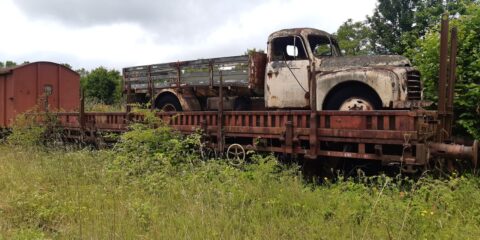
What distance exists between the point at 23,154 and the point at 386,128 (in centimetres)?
745

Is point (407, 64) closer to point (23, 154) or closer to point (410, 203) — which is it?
point (410, 203)

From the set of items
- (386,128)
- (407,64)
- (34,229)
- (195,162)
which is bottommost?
(34,229)

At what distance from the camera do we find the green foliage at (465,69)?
749cm

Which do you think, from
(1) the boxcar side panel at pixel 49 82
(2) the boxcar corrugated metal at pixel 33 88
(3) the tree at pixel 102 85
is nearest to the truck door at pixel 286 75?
(2) the boxcar corrugated metal at pixel 33 88

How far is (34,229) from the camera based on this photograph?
478 cm

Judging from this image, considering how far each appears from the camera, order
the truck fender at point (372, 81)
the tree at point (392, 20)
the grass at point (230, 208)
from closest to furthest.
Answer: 1. the grass at point (230, 208)
2. the truck fender at point (372, 81)
3. the tree at point (392, 20)

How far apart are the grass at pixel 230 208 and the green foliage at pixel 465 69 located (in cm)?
193


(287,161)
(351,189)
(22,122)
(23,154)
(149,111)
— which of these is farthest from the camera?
(22,122)

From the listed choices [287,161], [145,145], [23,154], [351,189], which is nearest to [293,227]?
[351,189]

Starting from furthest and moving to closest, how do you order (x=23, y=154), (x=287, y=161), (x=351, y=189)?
(x=23, y=154) < (x=287, y=161) < (x=351, y=189)

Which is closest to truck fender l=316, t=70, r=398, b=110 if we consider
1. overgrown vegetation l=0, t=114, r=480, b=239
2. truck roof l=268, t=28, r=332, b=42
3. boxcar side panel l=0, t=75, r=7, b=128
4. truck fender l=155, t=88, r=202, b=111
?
truck roof l=268, t=28, r=332, b=42

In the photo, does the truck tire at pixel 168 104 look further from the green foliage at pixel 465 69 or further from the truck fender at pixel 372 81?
the green foliage at pixel 465 69

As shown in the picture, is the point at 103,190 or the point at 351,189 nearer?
the point at 351,189

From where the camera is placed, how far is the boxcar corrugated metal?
43.2 ft
